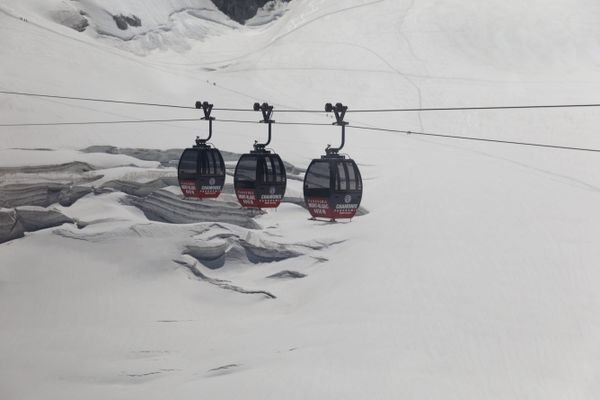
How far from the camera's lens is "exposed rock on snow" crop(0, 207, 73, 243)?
4753 centimetres

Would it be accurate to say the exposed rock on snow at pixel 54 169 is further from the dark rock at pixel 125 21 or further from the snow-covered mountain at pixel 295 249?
the dark rock at pixel 125 21

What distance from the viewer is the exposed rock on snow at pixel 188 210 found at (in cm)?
5022

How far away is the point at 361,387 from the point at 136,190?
51.1 feet

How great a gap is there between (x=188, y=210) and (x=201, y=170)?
2211cm

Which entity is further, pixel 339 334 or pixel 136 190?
pixel 136 190

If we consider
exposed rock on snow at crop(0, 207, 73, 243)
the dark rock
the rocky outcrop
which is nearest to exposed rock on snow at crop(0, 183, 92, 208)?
exposed rock on snow at crop(0, 207, 73, 243)

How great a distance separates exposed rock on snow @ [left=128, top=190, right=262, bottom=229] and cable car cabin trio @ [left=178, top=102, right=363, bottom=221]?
805 inches

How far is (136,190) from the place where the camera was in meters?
50.4

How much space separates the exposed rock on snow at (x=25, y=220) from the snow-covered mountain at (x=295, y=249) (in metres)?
0.10

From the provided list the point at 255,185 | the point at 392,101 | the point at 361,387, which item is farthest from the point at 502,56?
the point at 255,185

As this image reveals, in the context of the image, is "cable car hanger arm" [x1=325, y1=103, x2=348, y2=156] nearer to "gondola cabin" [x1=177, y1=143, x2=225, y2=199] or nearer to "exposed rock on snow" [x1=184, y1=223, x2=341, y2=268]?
"gondola cabin" [x1=177, y1=143, x2=225, y2=199]

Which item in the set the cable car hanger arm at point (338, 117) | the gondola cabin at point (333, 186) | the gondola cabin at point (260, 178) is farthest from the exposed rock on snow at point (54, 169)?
the cable car hanger arm at point (338, 117)

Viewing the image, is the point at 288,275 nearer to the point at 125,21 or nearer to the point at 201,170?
the point at 201,170

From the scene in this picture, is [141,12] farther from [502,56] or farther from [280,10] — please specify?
[502,56]
